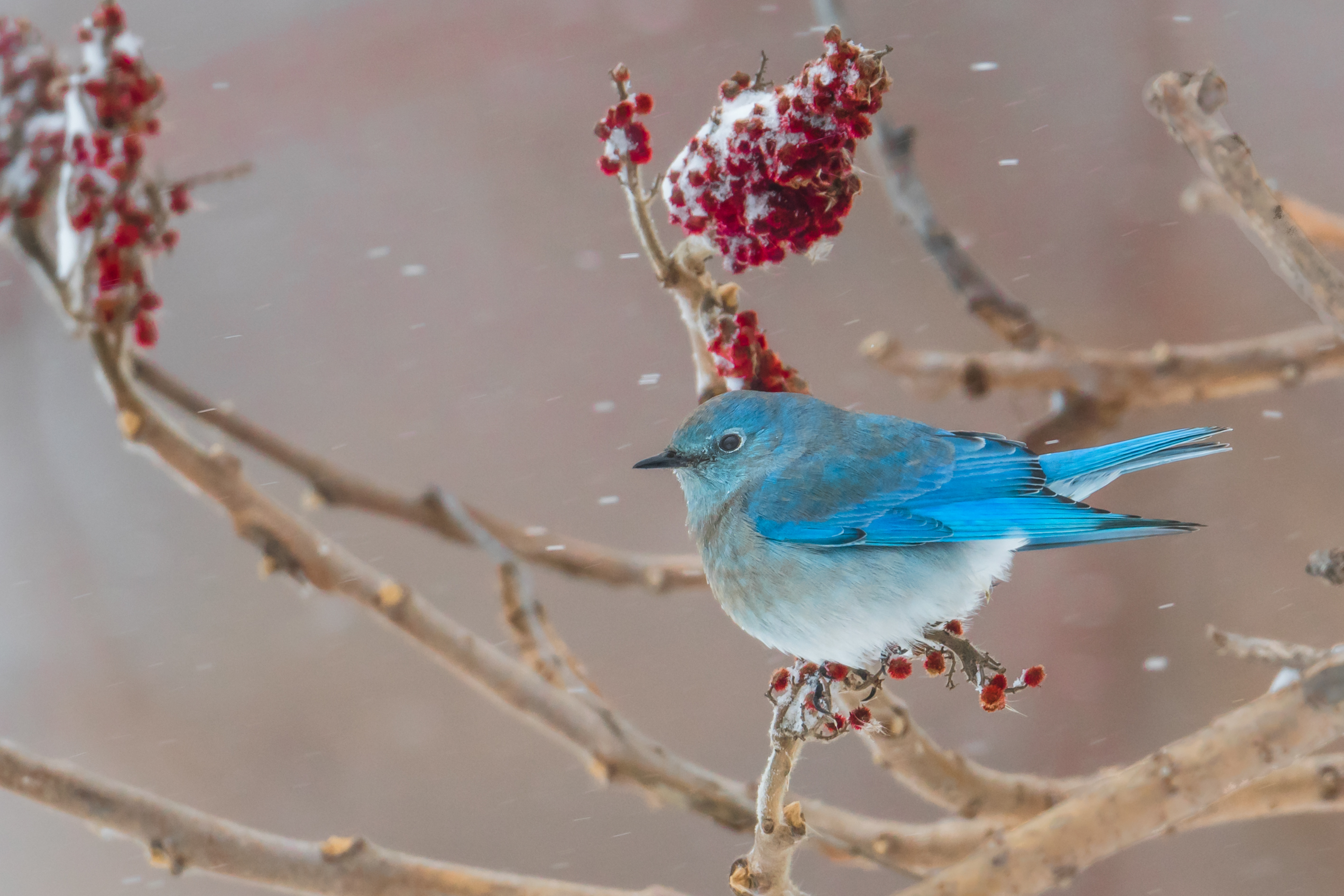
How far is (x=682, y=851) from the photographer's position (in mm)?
1958

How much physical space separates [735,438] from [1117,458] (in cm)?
29

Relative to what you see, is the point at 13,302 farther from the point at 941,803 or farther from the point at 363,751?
the point at 941,803

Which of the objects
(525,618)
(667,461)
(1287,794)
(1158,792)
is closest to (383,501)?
(525,618)

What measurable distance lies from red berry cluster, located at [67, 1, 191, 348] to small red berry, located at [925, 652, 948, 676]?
870 mm

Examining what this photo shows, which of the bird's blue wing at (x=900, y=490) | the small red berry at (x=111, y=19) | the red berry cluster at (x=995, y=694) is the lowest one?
the red berry cluster at (x=995, y=694)

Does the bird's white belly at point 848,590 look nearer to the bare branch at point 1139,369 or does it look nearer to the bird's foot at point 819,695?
the bird's foot at point 819,695

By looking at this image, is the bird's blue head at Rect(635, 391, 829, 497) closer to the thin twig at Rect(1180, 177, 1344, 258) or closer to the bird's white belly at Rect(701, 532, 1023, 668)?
the bird's white belly at Rect(701, 532, 1023, 668)

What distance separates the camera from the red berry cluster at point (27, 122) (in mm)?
1220

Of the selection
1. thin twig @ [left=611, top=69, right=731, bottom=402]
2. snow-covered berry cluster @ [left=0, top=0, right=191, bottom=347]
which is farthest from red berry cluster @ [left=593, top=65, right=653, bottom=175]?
snow-covered berry cluster @ [left=0, top=0, right=191, bottom=347]

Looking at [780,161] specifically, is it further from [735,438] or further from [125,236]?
[125,236]

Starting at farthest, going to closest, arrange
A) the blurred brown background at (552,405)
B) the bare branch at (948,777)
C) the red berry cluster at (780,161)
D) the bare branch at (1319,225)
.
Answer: the blurred brown background at (552,405)
the bare branch at (1319,225)
the bare branch at (948,777)
the red berry cluster at (780,161)

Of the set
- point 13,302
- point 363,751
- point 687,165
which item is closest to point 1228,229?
point 687,165

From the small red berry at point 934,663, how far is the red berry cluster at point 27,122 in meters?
1.07

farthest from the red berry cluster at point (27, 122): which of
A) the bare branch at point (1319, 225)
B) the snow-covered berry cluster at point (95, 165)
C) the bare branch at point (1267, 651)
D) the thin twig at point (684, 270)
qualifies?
the bare branch at point (1319, 225)
